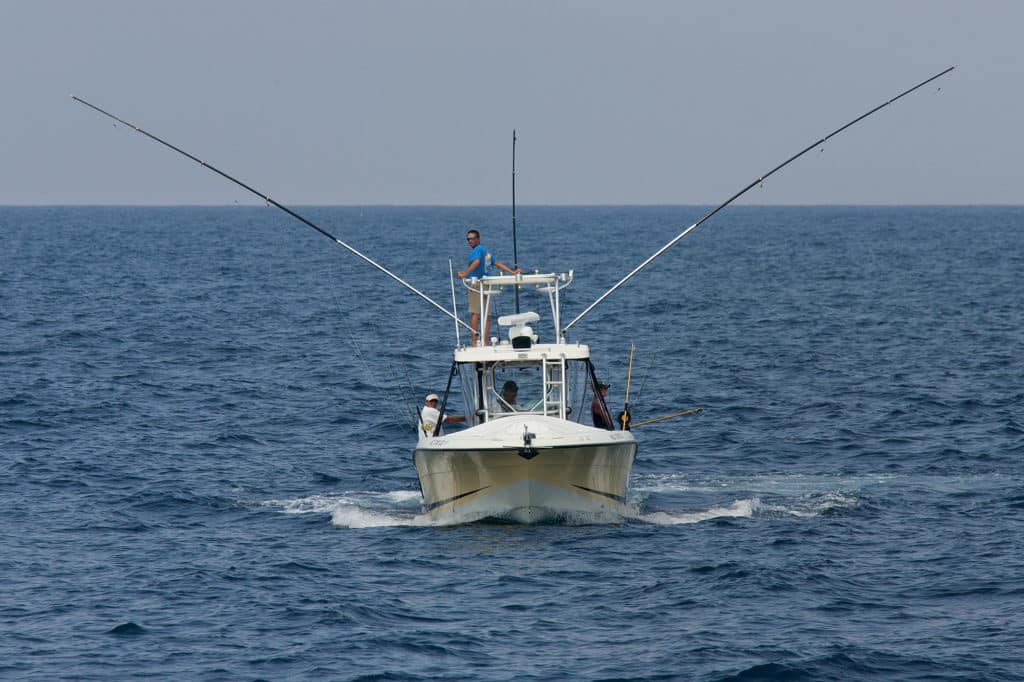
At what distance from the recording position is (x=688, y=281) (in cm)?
7831

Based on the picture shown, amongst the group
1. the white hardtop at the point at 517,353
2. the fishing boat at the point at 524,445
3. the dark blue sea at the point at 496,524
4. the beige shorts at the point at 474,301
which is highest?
the beige shorts at the point at 474,301

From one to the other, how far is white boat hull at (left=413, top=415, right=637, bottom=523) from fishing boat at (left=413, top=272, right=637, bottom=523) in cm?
1

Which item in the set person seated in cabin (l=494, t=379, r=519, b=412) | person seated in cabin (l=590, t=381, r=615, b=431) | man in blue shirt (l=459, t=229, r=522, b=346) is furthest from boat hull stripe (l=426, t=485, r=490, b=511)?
man in blue shirt (l=459, t=229, r=522, b=346)

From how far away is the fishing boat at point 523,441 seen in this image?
70.8 feet

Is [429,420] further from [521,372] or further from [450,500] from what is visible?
[450,500]

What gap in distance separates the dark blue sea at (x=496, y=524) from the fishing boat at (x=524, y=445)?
454 millimetres

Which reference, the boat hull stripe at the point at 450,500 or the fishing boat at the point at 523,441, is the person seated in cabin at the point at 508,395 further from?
the boat hull stripe at the point at 450,500

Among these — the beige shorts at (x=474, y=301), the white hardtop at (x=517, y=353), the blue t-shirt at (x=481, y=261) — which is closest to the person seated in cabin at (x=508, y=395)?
the white hardtop at (x=517, y=353)

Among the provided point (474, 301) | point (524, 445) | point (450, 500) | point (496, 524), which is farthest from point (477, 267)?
point (496, 524)

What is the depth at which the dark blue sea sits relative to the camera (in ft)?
56.4

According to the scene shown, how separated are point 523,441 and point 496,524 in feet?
6.59

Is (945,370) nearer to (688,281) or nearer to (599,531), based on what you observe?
(599,531)

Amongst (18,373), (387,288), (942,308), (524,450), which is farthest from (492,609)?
(387,288)

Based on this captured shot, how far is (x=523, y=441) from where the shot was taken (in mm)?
21266
